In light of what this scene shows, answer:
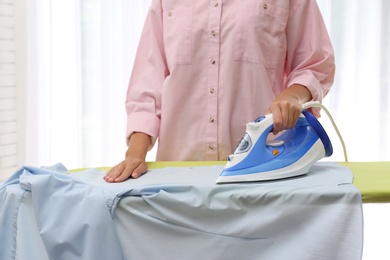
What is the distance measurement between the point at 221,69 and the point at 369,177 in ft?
1.49

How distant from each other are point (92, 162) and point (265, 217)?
2213 mm

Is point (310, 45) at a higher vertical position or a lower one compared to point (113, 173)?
higher

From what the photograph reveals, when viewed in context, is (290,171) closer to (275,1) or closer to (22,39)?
(275,1)

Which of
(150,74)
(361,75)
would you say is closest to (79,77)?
(361,75)

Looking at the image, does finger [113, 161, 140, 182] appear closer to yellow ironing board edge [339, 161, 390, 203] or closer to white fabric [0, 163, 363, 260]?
white fabric [0, 163, 363, 260]

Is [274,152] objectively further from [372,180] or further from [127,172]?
[127,172]

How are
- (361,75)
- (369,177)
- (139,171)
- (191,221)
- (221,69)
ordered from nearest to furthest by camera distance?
(191,221) < (369,177) < (139,171) < (221,69) < (361,75)

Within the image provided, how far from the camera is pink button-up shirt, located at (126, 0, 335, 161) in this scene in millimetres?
1534

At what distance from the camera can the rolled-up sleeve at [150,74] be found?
1610mm

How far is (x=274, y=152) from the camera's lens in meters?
1.33

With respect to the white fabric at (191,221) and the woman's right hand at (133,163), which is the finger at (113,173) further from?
the white fabric at (191,221)

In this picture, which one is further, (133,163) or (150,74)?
(150,74)

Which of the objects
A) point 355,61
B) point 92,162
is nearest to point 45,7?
point 92,162

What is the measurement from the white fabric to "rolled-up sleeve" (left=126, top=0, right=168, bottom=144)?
443mm
